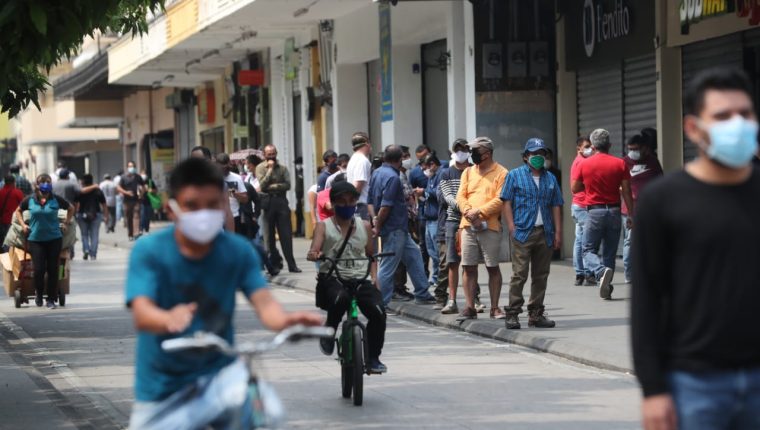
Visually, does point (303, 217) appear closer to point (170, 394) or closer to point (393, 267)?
point (393, 267)

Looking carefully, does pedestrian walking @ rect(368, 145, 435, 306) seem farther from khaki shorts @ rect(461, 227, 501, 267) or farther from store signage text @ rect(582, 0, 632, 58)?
store signage text @ rect(582, 0, 632, 58)

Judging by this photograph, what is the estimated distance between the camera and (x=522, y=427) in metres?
9.27

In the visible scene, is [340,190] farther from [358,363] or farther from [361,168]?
[361,168]

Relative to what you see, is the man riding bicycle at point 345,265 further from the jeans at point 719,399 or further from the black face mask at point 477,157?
the jeans at point 719,399

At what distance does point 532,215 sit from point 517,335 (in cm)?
110

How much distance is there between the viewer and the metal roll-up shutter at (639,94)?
821 inches

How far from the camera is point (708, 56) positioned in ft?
62.4

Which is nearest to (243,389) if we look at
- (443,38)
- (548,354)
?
(548,354)

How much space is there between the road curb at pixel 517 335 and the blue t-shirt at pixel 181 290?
6.63 meters

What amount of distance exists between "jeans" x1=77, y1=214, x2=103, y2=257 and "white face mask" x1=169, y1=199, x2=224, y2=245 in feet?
82.7

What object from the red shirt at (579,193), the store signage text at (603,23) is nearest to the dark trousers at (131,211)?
the store signage text at (603,23)

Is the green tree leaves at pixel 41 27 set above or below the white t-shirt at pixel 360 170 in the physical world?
above

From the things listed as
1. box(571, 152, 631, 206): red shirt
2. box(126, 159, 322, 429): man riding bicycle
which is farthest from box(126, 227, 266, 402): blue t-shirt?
box(571, 152, 631, 206): red shirt

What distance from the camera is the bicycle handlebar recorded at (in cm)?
499
